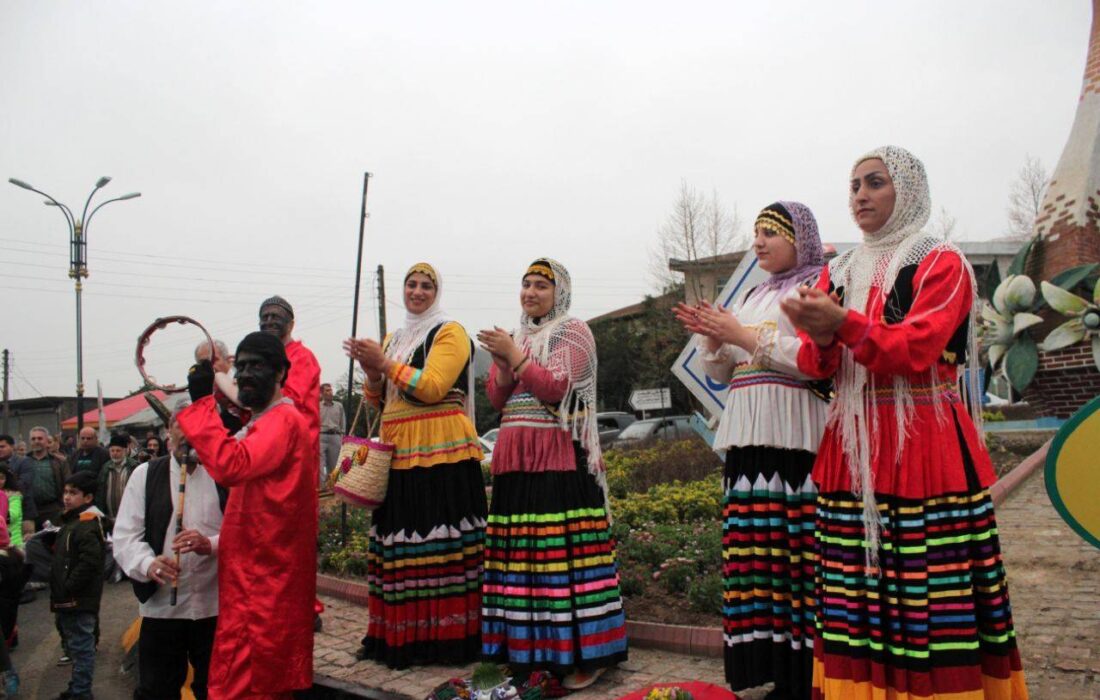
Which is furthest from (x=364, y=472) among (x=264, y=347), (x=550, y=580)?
(x=550, y=580)

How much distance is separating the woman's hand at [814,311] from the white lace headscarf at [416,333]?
2.37 meters

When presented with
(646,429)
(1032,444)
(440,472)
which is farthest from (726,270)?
(440,472)

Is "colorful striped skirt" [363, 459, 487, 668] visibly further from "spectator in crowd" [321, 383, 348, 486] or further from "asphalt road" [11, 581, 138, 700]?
"spectator in crowd" [321, 383, 348, 486]

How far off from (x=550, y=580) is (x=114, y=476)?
22.4 feet

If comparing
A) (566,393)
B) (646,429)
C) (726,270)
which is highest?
(726,270)

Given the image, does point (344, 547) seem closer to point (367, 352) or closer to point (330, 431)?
point (367, 352)

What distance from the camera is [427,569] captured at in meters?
4.29

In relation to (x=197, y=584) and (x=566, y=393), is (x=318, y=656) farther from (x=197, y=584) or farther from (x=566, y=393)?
(x=566, y=393)

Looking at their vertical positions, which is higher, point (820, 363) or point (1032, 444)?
point (820, 363)

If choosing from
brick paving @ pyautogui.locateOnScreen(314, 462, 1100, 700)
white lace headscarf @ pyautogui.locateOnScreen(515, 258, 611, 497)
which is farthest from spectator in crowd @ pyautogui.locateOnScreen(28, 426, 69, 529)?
white lace headscarf @ pyautogui.locateOnScreen(515, 258, 611, 497)

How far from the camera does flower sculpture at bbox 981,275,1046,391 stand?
32.0 feet

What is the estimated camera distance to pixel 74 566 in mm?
5000

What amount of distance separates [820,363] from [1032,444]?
1057 centimetres

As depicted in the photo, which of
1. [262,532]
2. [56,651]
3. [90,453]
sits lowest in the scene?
[56,651]
